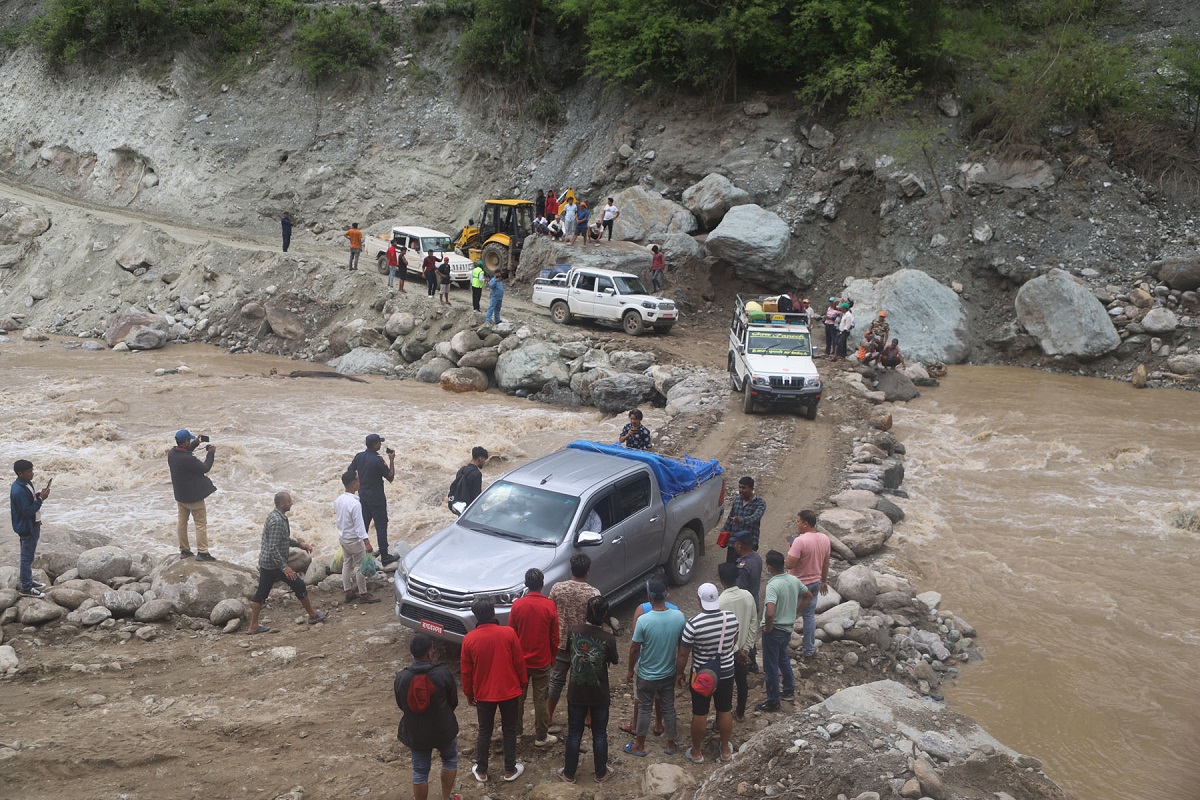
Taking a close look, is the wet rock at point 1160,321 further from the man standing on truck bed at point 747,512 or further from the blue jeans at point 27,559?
the blue jeans at point 27,559

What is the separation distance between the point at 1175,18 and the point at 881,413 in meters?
23.6

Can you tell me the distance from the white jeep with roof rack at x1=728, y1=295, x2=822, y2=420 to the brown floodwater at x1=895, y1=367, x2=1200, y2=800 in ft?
7.67

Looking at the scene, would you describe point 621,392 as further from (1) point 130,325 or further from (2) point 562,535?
(1) point 130,325

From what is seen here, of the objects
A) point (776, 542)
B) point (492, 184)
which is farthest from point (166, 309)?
point (776, 542)

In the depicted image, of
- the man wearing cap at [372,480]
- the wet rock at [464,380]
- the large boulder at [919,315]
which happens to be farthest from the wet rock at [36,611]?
→ the large boulder at [919,315]

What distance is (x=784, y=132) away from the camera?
98.1 ft

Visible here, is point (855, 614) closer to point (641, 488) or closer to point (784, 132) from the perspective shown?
point (641, 488)

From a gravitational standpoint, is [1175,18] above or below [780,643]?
above

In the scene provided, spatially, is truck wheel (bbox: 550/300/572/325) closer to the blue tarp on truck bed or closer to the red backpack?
the blue tarp on truck bed

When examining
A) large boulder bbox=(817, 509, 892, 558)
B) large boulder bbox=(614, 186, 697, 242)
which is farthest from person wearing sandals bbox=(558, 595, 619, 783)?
large boulder bbox=(614, 186, 697, 242)

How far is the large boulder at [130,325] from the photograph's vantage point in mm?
25484

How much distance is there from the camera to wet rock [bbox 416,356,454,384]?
22.2m

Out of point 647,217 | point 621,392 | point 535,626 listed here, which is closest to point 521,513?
point 535,626

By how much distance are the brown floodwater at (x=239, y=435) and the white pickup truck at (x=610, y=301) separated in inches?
157
